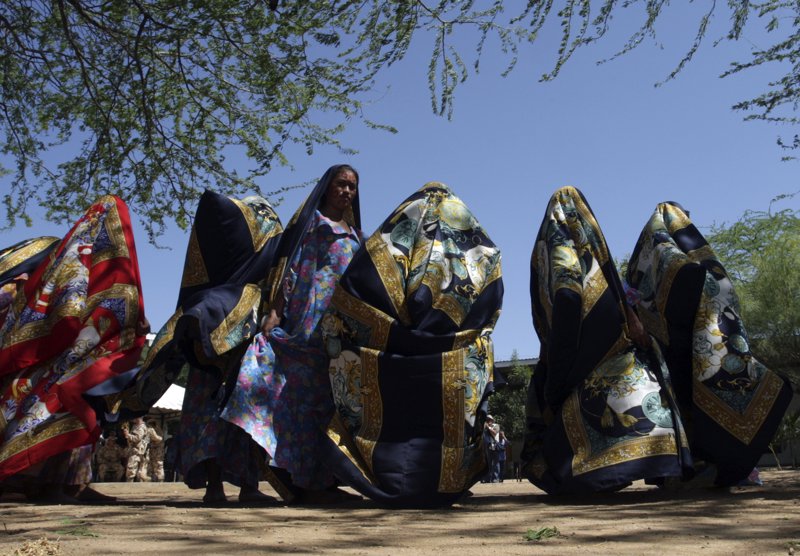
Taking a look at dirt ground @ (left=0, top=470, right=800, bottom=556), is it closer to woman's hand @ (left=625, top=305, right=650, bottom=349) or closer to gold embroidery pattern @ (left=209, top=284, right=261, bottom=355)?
woman's hand @ (left=625, top=305, right=650, bottom=349)

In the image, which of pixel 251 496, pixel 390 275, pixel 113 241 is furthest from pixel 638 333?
pixel 113 241

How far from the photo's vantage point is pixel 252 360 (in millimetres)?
5141

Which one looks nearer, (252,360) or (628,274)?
(252,360)

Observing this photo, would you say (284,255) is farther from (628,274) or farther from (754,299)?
(754,299)

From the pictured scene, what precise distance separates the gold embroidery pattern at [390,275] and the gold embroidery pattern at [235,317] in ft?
2.97

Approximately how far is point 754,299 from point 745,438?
48.1 feet

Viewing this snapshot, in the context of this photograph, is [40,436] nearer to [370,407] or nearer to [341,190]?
[370,407]

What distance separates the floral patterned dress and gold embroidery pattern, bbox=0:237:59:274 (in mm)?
2282

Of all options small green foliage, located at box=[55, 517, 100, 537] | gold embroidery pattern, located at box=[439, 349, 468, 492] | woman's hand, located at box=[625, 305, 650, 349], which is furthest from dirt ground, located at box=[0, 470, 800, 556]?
woman's hand, located at box=[625, 305, 650, 349]

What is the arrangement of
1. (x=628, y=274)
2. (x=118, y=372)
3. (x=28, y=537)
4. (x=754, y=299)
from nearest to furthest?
(x=28, y=537) < (x=118, y=372) < (x=628, y=274) < (x=754, y=299)

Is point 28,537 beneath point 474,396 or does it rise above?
beneath

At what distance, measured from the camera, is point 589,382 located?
488 centimetres

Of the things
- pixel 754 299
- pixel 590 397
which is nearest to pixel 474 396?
pixel 590 397

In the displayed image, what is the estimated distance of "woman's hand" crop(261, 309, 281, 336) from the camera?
208 inches
